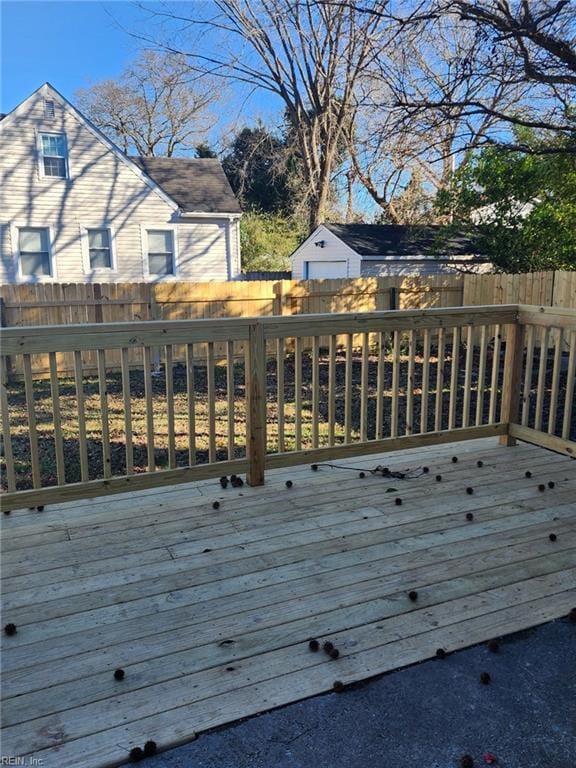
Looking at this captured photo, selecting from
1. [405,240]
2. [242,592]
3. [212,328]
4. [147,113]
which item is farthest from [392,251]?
[147,113]

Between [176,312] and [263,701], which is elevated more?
[176,312]

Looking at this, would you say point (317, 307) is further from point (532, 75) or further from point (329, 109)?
point (329, 109)

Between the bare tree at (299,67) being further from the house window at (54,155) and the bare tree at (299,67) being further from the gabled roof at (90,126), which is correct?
the house window at (54,155)

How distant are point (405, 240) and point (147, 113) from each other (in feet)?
45.7

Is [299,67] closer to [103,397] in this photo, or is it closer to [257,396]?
[257,396]

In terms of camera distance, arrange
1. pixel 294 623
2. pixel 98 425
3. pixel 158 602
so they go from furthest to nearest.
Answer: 1. pixel 98 425
2. pixel 158 602
3. pixel 294 623

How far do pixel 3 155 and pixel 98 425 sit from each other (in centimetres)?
933

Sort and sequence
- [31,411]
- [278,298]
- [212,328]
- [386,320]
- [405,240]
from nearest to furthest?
[31,411] → [212,328] → [386,320] → [278,298] → [405,240]

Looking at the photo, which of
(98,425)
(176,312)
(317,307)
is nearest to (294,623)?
(98,425)

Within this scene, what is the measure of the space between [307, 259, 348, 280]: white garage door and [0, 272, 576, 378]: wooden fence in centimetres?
423

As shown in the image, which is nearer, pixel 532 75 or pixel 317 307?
pixel 532 75

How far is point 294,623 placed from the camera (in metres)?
2.02

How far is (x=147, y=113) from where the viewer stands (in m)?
22.4

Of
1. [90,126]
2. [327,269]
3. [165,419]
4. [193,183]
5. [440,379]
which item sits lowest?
[165,419]
